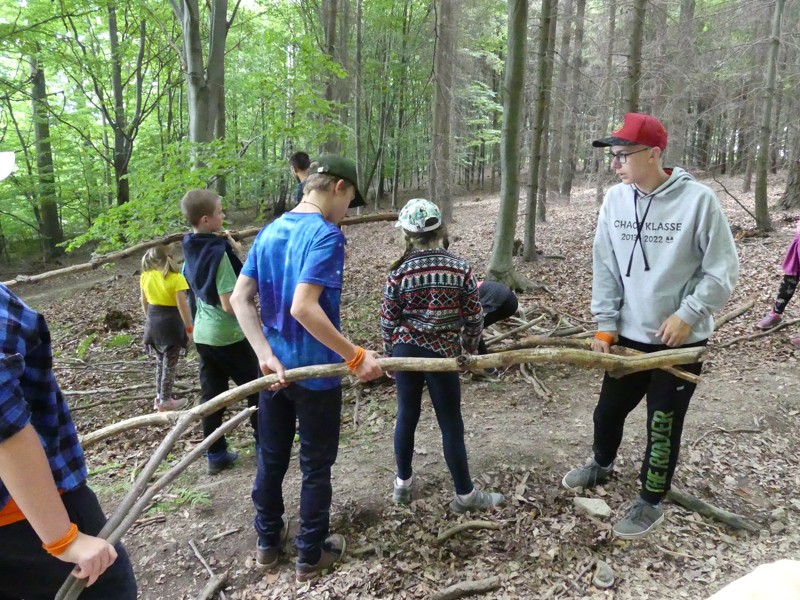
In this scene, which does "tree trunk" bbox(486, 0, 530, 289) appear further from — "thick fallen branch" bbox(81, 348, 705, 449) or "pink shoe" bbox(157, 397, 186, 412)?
"thick fallen branch" bbox(81, 348, 705, 449)

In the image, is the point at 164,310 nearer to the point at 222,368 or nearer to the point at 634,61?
the point at 222,368

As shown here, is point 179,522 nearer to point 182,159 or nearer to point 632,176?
point 632,176

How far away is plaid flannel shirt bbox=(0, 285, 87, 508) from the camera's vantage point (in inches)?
50.6

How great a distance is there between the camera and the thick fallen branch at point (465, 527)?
3.20 meters

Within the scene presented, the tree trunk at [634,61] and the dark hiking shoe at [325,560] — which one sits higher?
the tree trunk at [634,61]

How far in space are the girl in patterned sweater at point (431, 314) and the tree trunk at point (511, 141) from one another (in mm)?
5447

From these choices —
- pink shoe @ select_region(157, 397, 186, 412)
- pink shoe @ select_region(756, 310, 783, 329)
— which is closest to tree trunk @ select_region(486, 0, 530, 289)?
pink shoe @ select_region(756, 310, 783, 329)

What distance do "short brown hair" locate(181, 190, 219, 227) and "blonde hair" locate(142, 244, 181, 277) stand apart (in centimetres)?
142

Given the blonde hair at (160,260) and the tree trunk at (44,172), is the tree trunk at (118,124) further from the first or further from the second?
the blonde hair at (160,260)

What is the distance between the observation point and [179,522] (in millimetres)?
3490

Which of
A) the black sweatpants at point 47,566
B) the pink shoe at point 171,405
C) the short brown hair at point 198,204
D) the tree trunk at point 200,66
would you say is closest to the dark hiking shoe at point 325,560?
the black sweatpants at point 47,566

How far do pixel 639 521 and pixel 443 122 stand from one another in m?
14.3

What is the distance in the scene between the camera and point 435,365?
98.1 inches

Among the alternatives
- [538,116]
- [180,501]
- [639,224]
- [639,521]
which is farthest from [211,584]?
[538,116]
